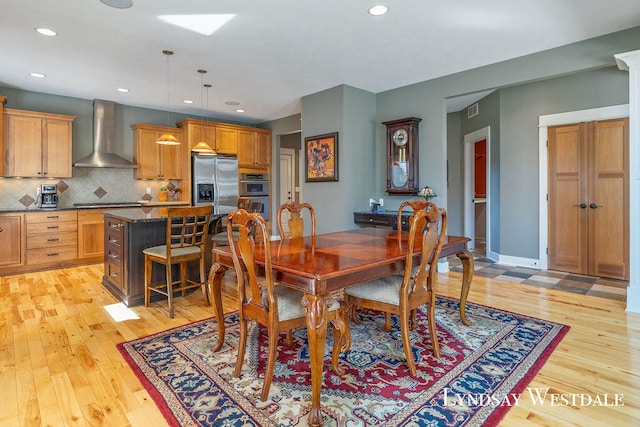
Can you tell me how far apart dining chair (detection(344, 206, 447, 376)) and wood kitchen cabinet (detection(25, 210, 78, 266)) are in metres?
4.71

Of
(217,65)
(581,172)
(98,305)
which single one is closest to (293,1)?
(217,65)

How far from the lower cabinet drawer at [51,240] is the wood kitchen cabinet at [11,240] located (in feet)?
0.36

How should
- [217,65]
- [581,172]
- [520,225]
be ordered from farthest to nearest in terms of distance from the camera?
1. [520,225]
2. [581,172]
3. [217,65]

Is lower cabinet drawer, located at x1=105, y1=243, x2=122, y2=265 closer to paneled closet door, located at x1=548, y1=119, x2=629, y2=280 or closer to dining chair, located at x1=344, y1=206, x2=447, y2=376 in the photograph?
dining chair, located at x1=344, y1=206, x2=447, y2=376

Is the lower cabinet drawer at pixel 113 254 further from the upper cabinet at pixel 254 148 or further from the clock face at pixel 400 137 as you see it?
the clock face at pixel 400 137

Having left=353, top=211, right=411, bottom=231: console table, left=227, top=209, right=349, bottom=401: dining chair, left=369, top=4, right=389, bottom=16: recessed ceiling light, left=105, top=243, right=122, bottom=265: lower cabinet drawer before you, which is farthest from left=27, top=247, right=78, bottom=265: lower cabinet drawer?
left=369, top=4, right=389, bottom=16: recessed ceiling light

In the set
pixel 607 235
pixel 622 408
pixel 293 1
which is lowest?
pixel 622 408

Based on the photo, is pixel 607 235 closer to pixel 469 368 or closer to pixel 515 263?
pixel 515 263

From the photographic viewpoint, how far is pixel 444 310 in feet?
10.6

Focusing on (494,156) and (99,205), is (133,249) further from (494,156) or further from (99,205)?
(494,156)

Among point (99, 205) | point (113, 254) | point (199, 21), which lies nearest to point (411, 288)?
point (199, 21)

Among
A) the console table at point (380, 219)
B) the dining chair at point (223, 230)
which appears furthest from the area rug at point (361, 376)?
the console table at point (380, 219)

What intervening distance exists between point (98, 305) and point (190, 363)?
1745 millimetres

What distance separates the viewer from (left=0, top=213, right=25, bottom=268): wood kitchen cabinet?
15.2ft
